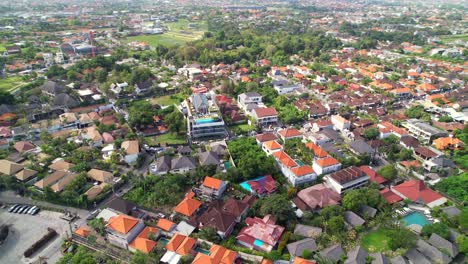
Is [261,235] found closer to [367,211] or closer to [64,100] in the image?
[367,211]

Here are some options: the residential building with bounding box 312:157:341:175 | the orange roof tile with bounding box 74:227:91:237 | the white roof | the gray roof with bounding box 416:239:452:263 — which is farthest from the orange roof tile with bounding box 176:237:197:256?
the gray roof with bounding box 416:239:452:263

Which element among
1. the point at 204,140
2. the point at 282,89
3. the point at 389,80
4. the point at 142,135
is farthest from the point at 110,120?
the point at 389,80

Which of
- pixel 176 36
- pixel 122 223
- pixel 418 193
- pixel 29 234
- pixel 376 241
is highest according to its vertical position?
pixel 122 223

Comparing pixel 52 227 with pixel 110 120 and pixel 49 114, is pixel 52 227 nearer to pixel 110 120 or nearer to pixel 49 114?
pixel 110 120

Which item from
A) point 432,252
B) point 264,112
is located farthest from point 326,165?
point 264,112

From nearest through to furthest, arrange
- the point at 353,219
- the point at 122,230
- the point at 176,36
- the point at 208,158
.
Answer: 1. the point at 122,230
2. the point at 353,219
3. the point at 208,158
4. the point at 176,36

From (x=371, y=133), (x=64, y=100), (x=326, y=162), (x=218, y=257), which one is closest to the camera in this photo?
(x=218, y=257)

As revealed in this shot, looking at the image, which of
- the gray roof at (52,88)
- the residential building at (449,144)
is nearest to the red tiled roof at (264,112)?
the residential building at (449,144)
